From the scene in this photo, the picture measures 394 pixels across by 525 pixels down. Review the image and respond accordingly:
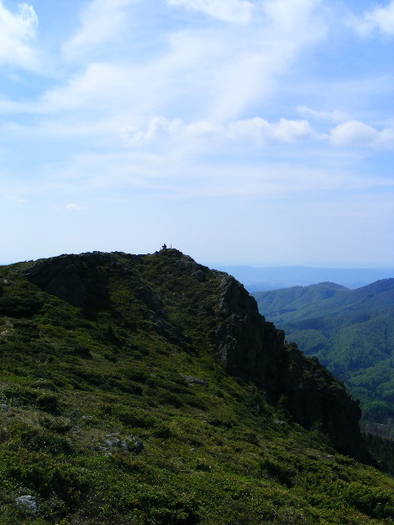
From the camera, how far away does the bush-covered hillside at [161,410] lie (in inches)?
514

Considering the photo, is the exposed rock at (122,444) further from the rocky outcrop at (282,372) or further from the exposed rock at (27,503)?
the rocky outcrop at (282,372)

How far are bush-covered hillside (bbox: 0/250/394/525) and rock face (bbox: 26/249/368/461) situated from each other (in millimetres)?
182

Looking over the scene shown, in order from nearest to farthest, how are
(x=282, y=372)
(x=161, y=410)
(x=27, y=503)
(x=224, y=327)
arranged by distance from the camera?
1. (x=27, y=503)
2. (x=161, y=410)
3. (x=224, y=327)
4. (x=282, y=372)

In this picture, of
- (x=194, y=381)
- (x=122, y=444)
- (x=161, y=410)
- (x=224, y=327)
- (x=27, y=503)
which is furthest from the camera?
(x=224, y=327)

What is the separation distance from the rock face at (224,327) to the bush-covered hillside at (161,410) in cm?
18

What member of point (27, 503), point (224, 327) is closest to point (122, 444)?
point (27, 503)

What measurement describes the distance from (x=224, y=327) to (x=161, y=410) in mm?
24444

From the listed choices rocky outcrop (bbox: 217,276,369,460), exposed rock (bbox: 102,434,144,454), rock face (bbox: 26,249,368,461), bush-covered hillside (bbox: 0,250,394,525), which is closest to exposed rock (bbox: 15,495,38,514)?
bush-covered hillside (bbox: 0,250,394,525)

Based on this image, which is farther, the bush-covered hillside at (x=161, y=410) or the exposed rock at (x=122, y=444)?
the exposed rock at (x=122, y=444)

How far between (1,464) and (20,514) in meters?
1.93

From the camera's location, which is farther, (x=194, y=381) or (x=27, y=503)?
(x=194, y=381)

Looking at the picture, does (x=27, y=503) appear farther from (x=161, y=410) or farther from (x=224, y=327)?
(x=224, y=327)

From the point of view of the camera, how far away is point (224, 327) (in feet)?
161

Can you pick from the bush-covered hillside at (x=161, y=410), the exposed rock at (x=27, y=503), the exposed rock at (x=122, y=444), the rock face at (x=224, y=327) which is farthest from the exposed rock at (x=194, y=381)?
the exposed rock at (x=27, y=503)
